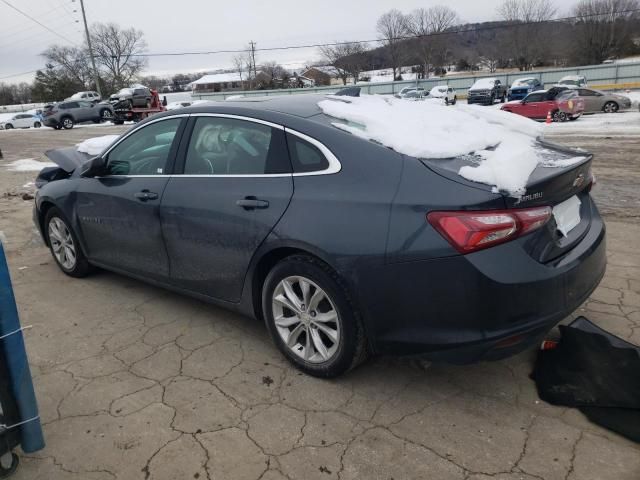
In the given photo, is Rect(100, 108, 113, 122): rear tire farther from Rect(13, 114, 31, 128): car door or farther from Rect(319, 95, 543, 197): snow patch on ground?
Rect(319, 95, 543, 197): snow patch on ground

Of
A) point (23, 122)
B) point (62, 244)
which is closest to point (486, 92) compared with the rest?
point (62, 244)

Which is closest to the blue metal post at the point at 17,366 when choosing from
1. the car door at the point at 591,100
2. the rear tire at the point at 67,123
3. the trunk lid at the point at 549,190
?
the trunk lid at the point at 549,190

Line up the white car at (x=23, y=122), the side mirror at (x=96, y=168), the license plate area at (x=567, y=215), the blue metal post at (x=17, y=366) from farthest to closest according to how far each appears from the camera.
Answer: the white car at (x=23, y=122), the side mirror at (x=96, y=168), the license plate area at (x=567, y=215), the blue metal post at (x=17, y=366)

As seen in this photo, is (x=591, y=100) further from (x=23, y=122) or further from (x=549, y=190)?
(x=23, y=122)

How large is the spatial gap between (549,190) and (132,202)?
2.80 m

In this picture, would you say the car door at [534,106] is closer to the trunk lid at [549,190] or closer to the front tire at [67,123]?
the trunk lid at [549,190]

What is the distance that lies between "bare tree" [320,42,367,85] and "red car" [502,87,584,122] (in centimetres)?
5229

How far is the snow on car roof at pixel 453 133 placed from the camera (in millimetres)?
2473

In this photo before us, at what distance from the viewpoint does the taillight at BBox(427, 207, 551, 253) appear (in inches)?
92.0

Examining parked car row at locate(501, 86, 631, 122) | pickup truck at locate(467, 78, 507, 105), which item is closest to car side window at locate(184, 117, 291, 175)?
parked car row at locate(501, 86, 631, 122)

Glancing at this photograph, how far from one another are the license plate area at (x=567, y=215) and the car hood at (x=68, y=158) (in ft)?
13.8

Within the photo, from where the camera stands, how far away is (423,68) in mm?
74375

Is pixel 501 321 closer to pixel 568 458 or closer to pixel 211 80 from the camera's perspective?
pixel 568 458

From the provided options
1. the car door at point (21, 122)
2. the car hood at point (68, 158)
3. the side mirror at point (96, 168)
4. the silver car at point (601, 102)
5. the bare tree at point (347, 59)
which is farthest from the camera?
the bare tree at point (347, 59)
